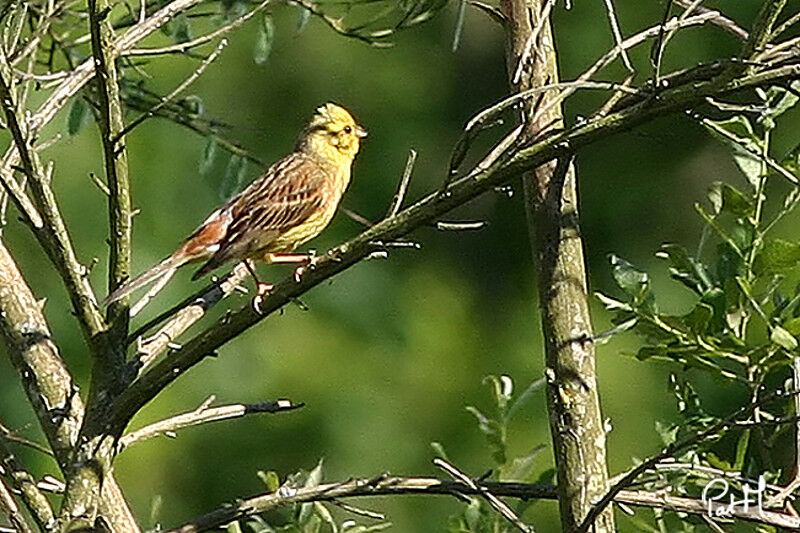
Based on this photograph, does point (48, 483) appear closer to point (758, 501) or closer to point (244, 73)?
point (758, 501)

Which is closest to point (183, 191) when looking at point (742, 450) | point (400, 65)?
point (400, 65)

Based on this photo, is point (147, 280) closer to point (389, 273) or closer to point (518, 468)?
point (518, 468)

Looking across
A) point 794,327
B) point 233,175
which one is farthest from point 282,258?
point 794,327

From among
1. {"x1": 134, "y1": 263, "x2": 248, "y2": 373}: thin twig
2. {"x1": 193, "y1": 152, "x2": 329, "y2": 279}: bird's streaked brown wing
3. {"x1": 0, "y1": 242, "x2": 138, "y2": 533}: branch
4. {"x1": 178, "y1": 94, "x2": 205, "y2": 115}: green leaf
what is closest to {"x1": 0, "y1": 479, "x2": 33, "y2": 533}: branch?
{"x1": 0, "y1": 242, "x2": 138, "y2": 533}: branch

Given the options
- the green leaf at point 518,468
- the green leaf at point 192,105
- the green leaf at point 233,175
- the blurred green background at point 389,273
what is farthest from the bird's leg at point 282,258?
the blurred green background at point 389,273

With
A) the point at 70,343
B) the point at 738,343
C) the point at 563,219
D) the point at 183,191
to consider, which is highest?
the point at 183,191

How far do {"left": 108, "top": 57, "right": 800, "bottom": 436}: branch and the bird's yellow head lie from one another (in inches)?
66.3

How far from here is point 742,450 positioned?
2230 millimetres

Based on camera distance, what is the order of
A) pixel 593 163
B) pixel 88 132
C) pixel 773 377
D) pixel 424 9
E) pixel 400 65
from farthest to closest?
pixel 400 65, pixel 593 163, pixel 88 132, pixel 773 377, pixel 424 9

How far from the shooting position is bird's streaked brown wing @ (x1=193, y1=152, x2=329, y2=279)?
3.19m

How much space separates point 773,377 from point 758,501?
6.56 ft

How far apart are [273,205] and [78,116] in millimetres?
529

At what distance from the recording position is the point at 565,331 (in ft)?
6.95

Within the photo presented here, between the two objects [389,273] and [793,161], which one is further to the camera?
[389,273]
